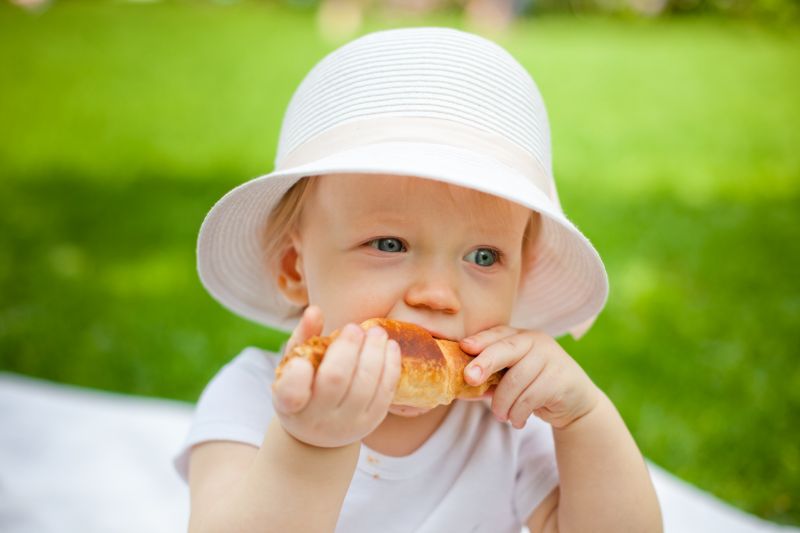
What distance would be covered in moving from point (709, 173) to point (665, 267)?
6.60ft

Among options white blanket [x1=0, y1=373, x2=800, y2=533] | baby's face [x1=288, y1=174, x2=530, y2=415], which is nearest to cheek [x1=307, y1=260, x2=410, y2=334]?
baby's face [x1=288, y1=174, x2=530, y2=415]

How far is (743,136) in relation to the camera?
714 centimetres

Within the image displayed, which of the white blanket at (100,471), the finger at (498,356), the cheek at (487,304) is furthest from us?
the white blanket at (100,471)

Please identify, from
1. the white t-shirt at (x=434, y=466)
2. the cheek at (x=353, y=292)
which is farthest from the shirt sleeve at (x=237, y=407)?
the cheek at (x=353, y=292)

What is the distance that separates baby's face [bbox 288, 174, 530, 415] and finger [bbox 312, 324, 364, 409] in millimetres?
264

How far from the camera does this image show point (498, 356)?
1.43 metres

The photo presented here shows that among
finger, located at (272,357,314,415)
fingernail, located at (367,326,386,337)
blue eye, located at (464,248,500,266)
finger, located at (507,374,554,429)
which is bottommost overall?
finger, located at (507,374,554,429)

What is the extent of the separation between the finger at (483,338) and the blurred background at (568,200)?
67.2 inches

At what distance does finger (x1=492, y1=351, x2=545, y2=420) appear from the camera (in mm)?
1459

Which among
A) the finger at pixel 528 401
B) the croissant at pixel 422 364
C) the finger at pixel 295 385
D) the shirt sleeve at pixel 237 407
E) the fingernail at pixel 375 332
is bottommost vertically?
the shirt sleeve at pixel 237 407

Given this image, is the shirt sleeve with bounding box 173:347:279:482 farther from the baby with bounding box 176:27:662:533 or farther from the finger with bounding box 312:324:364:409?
the finger with bounding box 312:324:364:409

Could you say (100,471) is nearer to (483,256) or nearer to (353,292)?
(353,292)

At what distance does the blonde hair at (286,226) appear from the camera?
64.2 inches

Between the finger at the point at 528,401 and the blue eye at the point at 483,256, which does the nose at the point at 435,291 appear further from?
the finger at the point at 528,401
